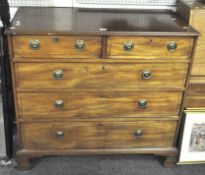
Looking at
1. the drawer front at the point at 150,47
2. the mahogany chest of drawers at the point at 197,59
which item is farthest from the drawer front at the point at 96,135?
the drawer front at the point at 150,47

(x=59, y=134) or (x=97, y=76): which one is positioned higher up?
(x=97, y=76)

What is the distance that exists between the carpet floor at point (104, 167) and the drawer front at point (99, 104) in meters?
0.42

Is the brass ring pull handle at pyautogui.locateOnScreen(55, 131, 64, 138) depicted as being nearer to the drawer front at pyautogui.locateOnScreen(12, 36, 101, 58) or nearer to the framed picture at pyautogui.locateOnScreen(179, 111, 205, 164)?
the drawer front at pyautogui.locateOnScreen(12, 36, 101, 58)

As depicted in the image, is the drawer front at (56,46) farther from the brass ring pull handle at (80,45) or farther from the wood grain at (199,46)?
the wood grain at (199,46)

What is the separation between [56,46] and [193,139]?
3.78ft

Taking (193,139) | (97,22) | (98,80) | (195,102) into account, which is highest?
(97,22)

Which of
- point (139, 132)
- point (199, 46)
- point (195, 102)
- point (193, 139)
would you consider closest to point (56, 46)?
point (139, 132)

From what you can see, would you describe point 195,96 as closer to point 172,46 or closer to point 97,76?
point 172,46

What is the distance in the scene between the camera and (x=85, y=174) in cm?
211

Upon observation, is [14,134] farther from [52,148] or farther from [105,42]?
[105,42]

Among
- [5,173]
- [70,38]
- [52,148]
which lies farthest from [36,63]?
[5,173]

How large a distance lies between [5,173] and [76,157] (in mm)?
491

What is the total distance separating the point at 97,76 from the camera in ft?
6.04

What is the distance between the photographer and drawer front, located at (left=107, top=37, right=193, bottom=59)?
1745mm
